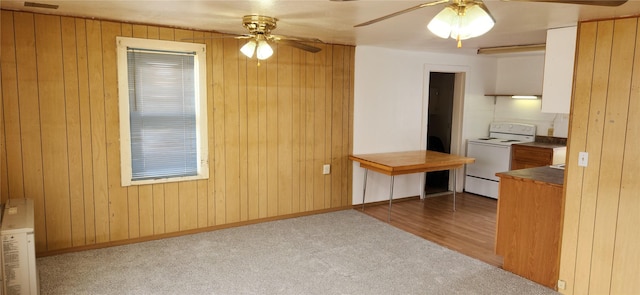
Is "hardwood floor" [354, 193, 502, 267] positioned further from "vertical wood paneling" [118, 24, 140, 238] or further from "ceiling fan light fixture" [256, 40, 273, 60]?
"vertical wood paneling" [118, 24, 140, 238]

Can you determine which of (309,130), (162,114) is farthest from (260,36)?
(309,130)

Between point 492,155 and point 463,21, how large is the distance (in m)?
4.52

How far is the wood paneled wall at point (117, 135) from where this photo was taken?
11.3 feet

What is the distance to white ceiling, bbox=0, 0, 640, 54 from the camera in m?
2.77

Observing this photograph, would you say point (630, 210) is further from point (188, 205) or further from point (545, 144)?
point (188, 205)

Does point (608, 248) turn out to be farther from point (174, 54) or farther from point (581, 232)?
point (174, 54)

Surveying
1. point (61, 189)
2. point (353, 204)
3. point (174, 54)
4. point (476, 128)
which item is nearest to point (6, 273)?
point (61, 189)

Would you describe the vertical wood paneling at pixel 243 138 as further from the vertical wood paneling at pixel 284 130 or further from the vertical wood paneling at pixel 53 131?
the vertical wood paneling at pixel 53 131

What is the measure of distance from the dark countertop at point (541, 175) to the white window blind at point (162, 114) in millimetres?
2932

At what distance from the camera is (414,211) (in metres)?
5.32

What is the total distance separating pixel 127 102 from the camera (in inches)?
150

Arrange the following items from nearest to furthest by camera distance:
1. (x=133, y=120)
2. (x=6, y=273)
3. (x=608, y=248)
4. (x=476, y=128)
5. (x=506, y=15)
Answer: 1. (x=6, y=273)
2. (x=608, y=248)
3. (x=506, y=15)
4. (x=133, y=120)
5. (x=476, y=128)

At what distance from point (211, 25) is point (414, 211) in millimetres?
3284

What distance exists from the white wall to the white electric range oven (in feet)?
2.70
